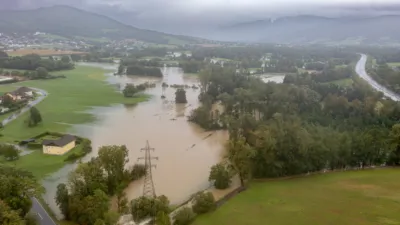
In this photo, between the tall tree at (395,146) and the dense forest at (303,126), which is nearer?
the dense forest at (303,126)

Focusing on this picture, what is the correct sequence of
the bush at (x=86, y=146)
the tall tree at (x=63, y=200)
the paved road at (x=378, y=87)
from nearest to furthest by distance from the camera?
the tall tree at (x=63, y=200) → the bush at (x=86, y=146) → the paved road at (x=378, y=87)

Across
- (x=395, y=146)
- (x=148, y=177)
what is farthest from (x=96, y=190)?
(x=395, y=146)

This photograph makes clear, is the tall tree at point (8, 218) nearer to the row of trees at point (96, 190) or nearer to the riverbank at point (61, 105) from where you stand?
the row of trees at point (96, 190)

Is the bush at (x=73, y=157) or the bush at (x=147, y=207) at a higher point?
the bush at (x=147, y=207)

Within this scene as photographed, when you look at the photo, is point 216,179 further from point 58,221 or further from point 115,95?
point 115,95

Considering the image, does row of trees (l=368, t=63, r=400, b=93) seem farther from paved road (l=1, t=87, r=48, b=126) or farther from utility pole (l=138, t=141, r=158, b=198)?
paved road (l=1, t=87, r=48, b=126)

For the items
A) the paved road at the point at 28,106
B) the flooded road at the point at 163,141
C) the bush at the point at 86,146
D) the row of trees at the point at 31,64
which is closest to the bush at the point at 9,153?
the flooded road at the point at 163,141

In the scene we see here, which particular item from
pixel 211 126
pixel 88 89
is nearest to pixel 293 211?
pixel 211 126

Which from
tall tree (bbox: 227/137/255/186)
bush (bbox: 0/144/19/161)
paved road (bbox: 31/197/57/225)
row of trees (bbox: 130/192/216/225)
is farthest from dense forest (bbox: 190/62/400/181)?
bush (bbox: 0/144/19/161)

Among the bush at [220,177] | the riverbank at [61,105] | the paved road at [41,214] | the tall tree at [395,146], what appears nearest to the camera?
the paved road at [41,214]
